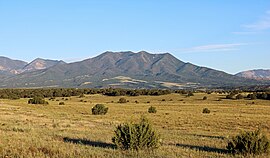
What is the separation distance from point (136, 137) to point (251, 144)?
4241 millimetres

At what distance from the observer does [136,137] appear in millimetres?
15281

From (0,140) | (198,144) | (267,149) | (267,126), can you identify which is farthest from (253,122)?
(0,140)

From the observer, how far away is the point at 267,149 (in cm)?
1472

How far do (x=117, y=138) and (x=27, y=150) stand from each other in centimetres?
344

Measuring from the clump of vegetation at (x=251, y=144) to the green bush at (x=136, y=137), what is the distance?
3055mm

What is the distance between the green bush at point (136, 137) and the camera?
1517 centimetres

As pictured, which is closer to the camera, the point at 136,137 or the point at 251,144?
the point at 251,144

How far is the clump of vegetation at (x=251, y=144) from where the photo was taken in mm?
14578

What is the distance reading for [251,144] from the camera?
14609 mm

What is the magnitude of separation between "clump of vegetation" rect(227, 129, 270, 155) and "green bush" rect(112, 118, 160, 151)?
3.06 m

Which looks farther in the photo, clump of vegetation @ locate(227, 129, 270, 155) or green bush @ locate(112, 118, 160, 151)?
green bush @ locate(112, 118, 160, 151)

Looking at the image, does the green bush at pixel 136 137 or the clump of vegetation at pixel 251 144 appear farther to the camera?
the green bush at pixel 136 137

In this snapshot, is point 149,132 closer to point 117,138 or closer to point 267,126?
point 117,138

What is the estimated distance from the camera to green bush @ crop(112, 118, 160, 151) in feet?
49.8
